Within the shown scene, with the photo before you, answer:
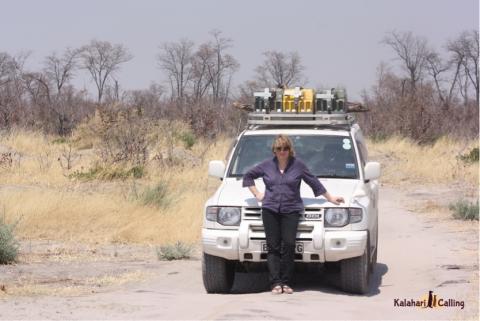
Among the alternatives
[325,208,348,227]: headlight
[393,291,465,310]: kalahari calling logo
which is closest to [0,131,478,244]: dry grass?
[325,208,348,227]: headlight

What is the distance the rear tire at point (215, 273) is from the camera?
8.74 metres

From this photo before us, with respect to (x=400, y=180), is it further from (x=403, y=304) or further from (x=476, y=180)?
(x=403, y=304)

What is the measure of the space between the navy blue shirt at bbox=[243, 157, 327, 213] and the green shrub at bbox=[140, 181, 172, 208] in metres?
5.73

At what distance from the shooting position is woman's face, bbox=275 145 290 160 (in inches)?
343

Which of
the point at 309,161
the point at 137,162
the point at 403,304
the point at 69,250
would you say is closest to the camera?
the point at 403,304

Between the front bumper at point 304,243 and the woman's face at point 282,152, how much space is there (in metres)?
0.69

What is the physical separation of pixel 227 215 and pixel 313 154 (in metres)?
1.78

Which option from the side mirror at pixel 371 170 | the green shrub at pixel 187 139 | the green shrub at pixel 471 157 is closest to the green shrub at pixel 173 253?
the side mirror at pixel 371 170

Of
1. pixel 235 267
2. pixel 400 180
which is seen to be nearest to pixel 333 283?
pixel 235 267

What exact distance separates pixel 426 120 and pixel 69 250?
71.0 ft

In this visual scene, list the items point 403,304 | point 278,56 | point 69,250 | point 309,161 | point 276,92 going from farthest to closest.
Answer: point 278,56
point 69,250
point 276,92
point 309,161
point 403,304

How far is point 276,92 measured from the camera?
36.0 feet

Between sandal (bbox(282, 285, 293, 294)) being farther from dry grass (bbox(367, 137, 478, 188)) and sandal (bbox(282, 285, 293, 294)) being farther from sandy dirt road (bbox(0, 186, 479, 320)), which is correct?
dry grass (bbox(367, 137, 478, 188))

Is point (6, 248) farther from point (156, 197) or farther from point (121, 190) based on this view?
point (121, 190)
